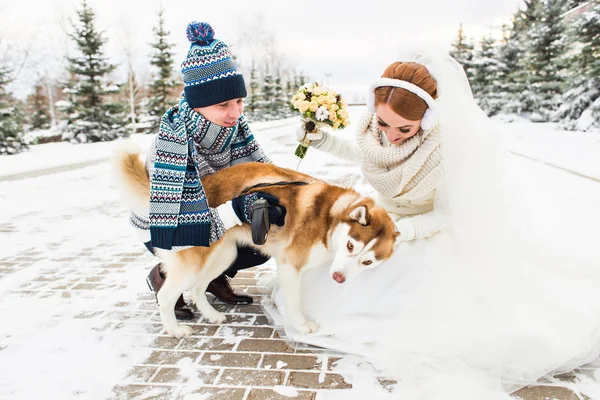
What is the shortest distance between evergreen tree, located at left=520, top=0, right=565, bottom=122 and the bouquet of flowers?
78.9 feet

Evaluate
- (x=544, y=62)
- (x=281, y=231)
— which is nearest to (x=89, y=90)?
(x=281, y=231)

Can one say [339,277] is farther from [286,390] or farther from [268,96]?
[268,96]

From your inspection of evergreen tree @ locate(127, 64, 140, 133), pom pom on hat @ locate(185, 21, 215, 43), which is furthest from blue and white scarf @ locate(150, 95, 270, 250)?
evergreen tree @ locate(127, 64, 140, 133)

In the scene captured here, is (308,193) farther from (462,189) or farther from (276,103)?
(276,103)

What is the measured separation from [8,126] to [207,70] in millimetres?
15445

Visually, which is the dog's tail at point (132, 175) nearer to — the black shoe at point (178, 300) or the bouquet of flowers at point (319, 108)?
the black shoe at point (178, 300)

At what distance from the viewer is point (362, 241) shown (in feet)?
8.80

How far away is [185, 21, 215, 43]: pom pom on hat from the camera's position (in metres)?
2.95

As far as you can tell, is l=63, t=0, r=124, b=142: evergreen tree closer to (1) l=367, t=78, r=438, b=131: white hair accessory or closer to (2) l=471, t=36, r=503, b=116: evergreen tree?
(1) l=367, t=78, r=438, b=131: white hair accessory

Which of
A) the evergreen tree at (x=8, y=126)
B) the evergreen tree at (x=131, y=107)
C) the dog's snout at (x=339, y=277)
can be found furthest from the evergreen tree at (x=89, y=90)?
the dog's snout at (x=339, y=277)

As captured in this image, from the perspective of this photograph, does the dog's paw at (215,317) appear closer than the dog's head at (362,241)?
No

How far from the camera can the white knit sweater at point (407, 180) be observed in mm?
2938

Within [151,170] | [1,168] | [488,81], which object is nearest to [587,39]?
[488,81]

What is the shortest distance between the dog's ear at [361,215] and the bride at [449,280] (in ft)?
1.28
